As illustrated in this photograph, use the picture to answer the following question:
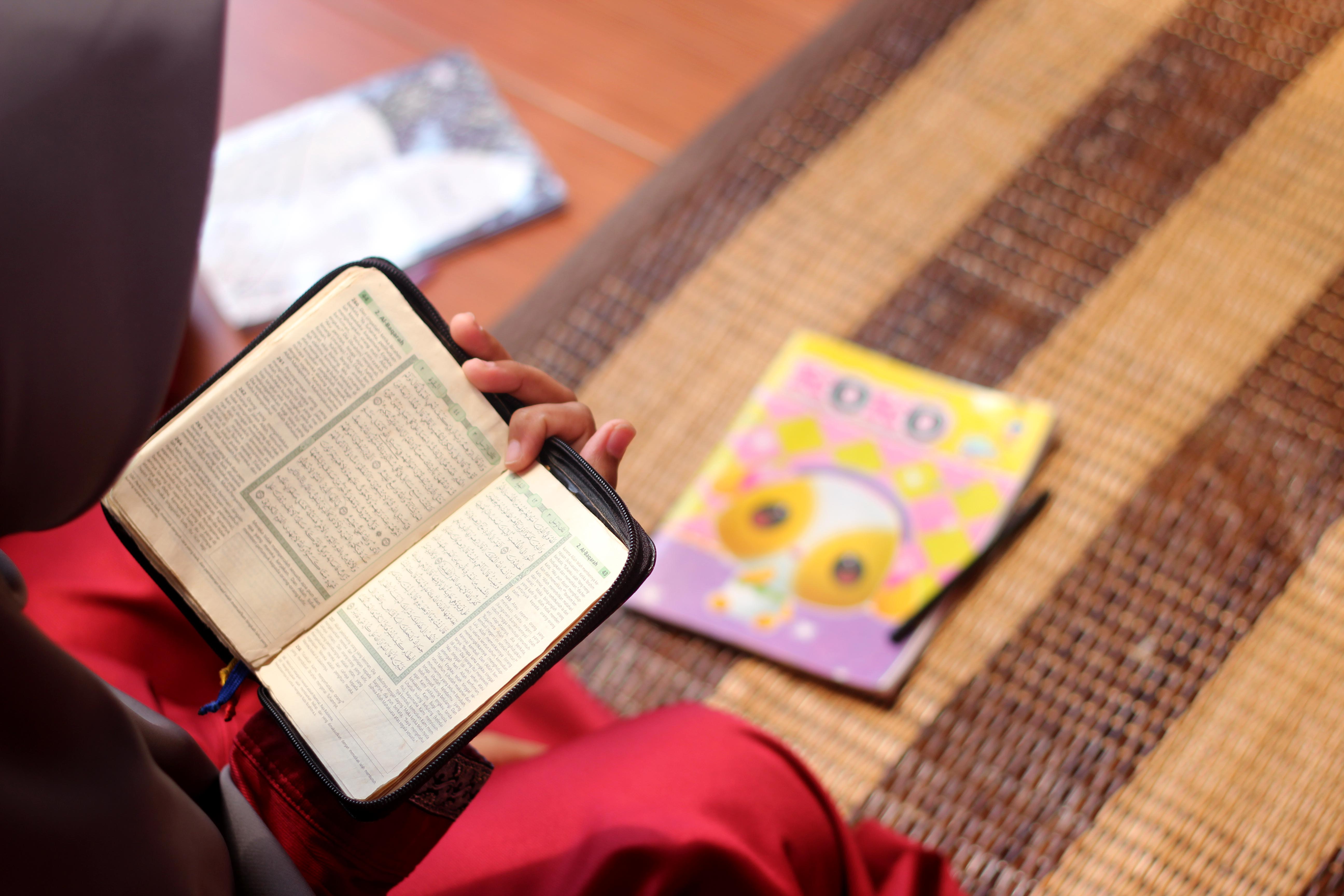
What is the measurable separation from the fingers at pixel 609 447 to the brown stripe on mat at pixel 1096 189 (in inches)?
17.9

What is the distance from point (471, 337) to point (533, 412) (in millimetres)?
51

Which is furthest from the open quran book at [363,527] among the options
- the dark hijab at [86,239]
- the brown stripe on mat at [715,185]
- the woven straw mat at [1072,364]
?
the brown stripe on mat at [715,185]

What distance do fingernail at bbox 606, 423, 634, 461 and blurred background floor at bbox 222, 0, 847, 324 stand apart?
0.51m

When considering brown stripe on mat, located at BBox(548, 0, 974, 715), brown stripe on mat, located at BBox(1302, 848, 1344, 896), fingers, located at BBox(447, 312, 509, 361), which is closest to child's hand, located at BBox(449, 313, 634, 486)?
fingers, located at BBox(447, 312, 509, 361)

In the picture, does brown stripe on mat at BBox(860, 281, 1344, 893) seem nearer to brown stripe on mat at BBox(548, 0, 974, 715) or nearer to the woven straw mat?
the woven straw mat

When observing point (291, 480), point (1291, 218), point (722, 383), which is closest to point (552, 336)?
point (722, 383)

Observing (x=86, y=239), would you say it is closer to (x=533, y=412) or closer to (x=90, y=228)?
(x=90, y=228)

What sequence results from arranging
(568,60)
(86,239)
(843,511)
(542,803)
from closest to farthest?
(86,239), (542,803), (843,511), (568,60)

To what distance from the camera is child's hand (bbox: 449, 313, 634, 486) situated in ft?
1.56

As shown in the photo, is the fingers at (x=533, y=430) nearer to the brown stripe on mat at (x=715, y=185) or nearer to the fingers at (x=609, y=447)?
the fingers at (x=609, y=447)

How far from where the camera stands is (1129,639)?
77cm

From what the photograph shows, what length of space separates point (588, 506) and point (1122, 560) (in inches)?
20.9

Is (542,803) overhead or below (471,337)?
below

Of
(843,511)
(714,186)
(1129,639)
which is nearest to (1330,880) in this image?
(1129,639)
